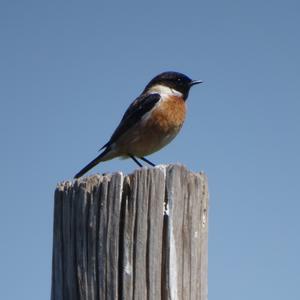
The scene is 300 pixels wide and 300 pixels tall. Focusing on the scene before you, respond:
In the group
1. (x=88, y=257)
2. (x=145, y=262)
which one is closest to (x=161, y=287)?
(x=145, y=262)

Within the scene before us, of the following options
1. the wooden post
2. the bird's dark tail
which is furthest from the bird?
the wooden post

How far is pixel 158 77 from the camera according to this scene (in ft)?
34.7

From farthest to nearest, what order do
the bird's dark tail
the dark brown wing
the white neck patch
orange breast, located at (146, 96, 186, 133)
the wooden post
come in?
the white neck patch
the bird's dark tail
the dark brown wing
orange breast, located at (146, 96, 186, 133)
the wooden post

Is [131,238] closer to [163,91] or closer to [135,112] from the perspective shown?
[135,112]

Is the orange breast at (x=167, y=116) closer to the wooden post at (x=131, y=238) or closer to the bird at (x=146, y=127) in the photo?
the bird at (x=146, y=127)

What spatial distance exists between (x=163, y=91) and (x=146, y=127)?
3.60 feet

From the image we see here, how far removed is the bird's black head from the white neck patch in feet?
0.18

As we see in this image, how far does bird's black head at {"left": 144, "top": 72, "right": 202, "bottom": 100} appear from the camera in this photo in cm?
1043

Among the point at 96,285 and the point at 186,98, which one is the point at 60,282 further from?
the point at 186,98

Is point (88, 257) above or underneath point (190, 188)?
underneath

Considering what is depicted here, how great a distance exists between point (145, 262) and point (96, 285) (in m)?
0.26

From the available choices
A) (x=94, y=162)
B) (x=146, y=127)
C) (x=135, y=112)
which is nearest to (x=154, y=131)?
(x=146, y=127)

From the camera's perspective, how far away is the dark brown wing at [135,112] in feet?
31.2

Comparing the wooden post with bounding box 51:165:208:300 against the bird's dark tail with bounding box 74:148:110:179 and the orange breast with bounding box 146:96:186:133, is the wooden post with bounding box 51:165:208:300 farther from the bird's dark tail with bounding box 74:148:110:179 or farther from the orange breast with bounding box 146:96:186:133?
the bird's dark tail with bounding box 74:148:110:179
